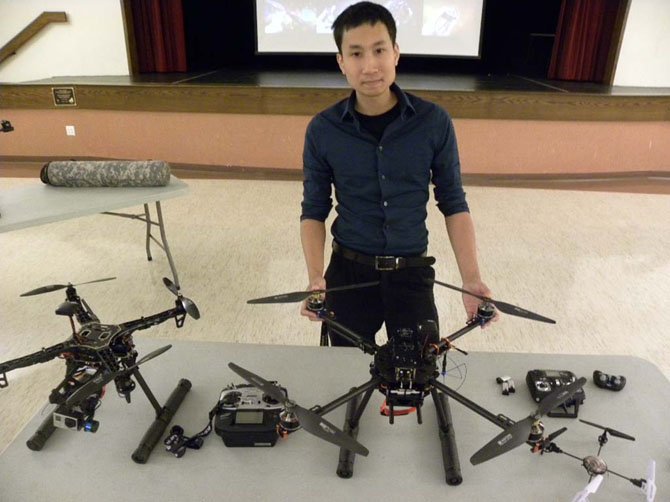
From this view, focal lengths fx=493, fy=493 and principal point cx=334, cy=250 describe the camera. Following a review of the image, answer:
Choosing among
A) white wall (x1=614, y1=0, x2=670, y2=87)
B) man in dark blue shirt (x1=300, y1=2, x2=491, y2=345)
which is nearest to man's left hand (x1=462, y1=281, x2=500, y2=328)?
man in dark blue shirt (x1=300, y1=2, x2=491, y2=345)

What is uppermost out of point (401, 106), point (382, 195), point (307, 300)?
point (401, 106)

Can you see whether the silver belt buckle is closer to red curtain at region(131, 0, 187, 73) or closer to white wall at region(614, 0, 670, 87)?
white wall at region(614, 0, 670, 87)

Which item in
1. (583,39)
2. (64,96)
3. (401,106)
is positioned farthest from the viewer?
(583,39)

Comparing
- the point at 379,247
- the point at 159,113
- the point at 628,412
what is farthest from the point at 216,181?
the point at 628,412

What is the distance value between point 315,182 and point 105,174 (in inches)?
69.5

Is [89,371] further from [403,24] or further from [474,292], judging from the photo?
[403,24]

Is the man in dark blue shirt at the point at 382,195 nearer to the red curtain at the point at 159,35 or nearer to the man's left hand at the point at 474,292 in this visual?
the man's left hand at the point at 474,292

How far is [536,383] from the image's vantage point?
131 centimetres

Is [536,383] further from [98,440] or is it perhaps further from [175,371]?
[98,440]

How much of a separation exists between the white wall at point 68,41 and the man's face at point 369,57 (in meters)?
5.87

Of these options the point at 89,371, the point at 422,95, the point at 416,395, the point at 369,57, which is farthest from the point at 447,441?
the point at 422,95

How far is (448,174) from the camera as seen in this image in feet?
5.17

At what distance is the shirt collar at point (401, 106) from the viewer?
1.51m

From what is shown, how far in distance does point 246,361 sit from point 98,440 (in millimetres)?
432
